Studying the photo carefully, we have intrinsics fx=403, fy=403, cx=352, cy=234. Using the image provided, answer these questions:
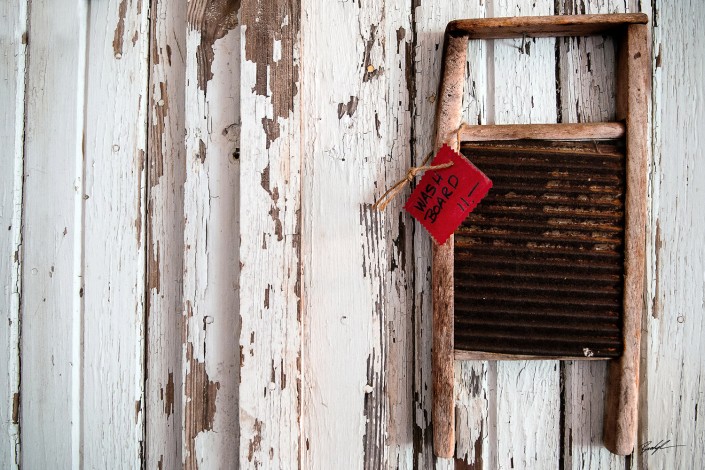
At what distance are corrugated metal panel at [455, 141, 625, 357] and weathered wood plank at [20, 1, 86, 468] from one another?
0.89 metres

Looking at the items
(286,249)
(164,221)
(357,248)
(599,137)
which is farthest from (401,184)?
(164,221)

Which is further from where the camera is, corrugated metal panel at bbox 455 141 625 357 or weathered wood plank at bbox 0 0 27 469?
weathered wood plank at bbox 0 0 27 469

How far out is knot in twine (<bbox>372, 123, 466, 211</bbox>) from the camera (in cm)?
79

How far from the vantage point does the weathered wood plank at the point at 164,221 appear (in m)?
0.92

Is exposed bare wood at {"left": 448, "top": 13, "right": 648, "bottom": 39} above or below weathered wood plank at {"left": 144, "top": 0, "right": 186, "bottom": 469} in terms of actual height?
above

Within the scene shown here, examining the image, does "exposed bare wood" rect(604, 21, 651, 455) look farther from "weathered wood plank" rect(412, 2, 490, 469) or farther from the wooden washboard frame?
"weathered wood plank" rect(412, 2, 490, 469)

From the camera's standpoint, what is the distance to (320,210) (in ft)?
2.97

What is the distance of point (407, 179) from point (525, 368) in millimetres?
494

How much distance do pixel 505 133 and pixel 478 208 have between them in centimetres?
16

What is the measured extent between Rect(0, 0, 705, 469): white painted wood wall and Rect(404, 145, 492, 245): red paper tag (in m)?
0.10

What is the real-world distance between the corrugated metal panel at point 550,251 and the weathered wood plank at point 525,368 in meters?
0.11

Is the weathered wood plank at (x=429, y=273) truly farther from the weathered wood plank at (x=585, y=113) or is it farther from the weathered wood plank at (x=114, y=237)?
the weathered wood plank at (x=114, y=237)

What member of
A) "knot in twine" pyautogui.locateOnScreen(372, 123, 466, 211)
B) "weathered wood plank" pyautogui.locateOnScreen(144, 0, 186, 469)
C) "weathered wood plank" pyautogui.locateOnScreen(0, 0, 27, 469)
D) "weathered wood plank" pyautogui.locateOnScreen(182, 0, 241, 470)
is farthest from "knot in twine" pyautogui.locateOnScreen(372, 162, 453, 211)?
"weathered wood plank" pyautogui.locateOnScreen(0, 0, 27, 469)

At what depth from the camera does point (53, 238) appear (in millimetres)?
946
